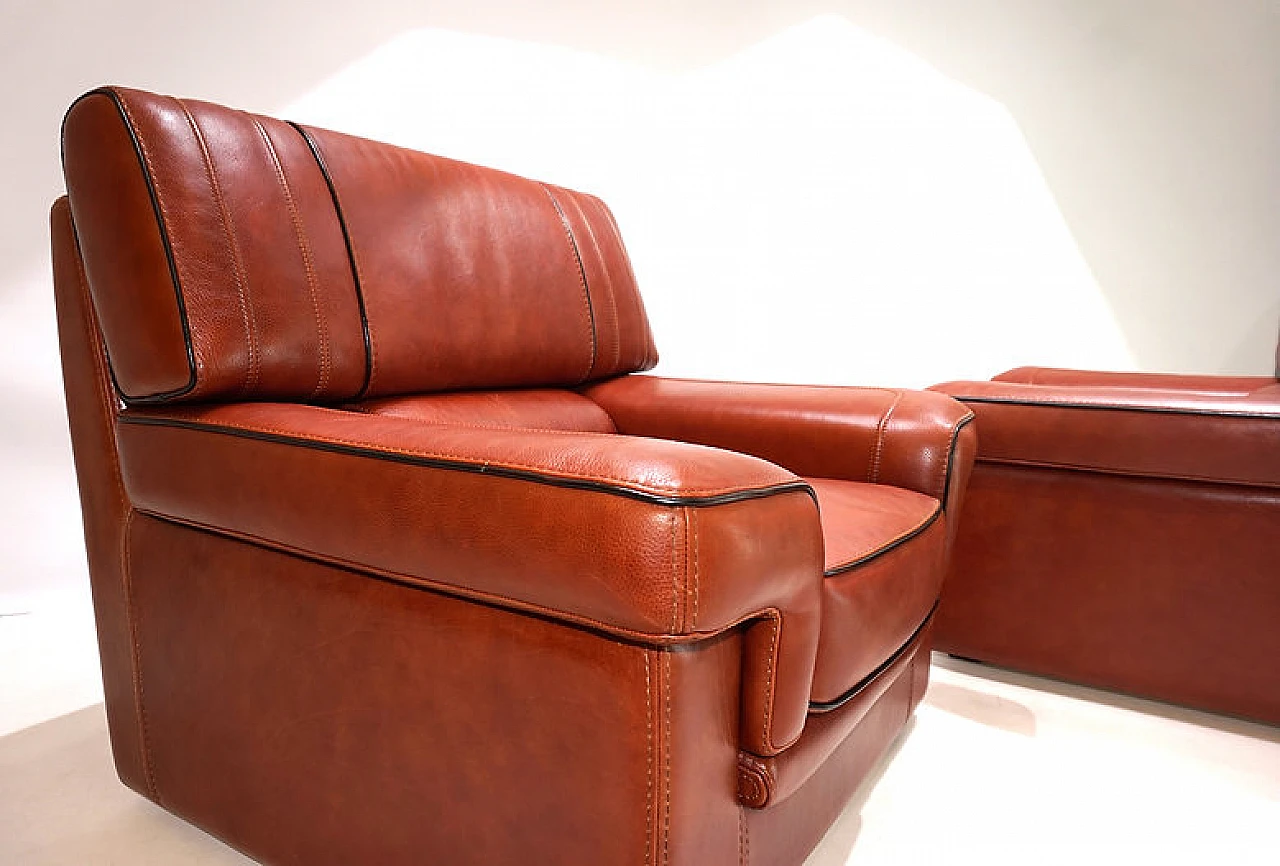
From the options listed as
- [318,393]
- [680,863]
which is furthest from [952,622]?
[318,393]

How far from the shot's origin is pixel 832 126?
3.25m

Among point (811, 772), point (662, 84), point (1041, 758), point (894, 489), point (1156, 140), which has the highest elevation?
point (662, 84)

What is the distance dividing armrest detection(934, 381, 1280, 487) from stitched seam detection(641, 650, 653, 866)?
1.36 metres

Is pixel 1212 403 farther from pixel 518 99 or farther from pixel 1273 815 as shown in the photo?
pixel 518 99

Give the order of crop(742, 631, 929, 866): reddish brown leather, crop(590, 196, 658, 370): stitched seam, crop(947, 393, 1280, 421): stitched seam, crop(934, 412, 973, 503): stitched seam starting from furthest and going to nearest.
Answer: crop(590, 196, 658, 370): stitched seam < crop(947, 393, 1280, 421): stitched seam < crop(934, 412, 973, 503): stitched seam < crop(742, 631, 929, 866): reddish brown leather

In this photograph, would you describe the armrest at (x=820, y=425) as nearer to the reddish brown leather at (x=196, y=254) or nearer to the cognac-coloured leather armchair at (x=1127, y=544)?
the cognac-coloured leather armchair at (x=1127, y=544)

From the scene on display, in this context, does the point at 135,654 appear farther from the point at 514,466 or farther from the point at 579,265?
the point at 579,265

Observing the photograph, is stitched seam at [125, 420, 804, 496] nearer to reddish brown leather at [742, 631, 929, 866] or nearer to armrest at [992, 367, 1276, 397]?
reddish brown leather at [742, 631, 929, 866]

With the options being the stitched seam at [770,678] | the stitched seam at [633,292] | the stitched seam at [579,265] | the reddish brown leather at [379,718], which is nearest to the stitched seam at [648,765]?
the reddish brown leather at [379,718]

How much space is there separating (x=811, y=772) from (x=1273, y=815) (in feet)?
3.26

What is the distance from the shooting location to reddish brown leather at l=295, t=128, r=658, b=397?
143 centimetres

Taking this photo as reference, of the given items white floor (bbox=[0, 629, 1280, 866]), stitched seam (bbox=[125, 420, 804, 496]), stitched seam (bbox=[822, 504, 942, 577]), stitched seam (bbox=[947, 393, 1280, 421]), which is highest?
stitched seam (bbox=[125, 420, 804, 496])

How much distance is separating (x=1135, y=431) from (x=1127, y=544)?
24 centimetres

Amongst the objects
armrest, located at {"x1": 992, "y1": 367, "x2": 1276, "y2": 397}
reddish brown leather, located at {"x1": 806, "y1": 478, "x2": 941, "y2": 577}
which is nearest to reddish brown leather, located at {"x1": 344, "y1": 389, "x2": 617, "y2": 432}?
reddish brown leather, located at {"x1": 806, "y1": 478, "x2": 941, "y2": 577}
